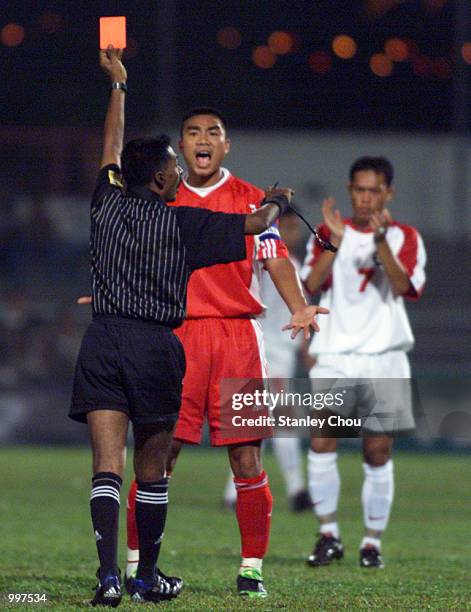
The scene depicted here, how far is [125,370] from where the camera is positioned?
21.8ft

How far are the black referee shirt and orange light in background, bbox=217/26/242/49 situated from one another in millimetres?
26080

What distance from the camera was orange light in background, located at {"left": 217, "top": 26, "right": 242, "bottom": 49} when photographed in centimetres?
3228

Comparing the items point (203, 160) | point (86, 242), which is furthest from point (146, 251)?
point (86, 242)

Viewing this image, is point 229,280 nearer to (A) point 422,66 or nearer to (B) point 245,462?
(B) point 245,462

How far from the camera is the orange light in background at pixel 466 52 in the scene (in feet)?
90.2

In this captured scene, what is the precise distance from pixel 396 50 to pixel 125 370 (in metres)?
28.0

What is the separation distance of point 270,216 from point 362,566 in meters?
3.05

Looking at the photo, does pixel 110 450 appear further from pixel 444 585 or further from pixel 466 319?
pixel 466 319

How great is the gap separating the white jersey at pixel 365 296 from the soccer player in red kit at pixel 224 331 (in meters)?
1.80

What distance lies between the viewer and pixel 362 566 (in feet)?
29.0

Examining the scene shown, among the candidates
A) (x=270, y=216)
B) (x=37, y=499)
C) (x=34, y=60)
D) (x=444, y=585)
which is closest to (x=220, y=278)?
(x=270, y=216)

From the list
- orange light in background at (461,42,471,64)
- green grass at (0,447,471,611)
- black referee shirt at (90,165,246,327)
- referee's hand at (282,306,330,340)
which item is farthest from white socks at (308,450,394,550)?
orange light in background at (461,42,471,64)

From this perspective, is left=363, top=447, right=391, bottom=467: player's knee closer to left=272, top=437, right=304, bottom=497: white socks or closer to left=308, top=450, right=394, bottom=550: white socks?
left=308, top=450, right=394, bottom=550: white socks

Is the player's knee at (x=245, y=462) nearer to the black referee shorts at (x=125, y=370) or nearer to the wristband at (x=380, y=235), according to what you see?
the black referee shorts at (x=125, y=370)
